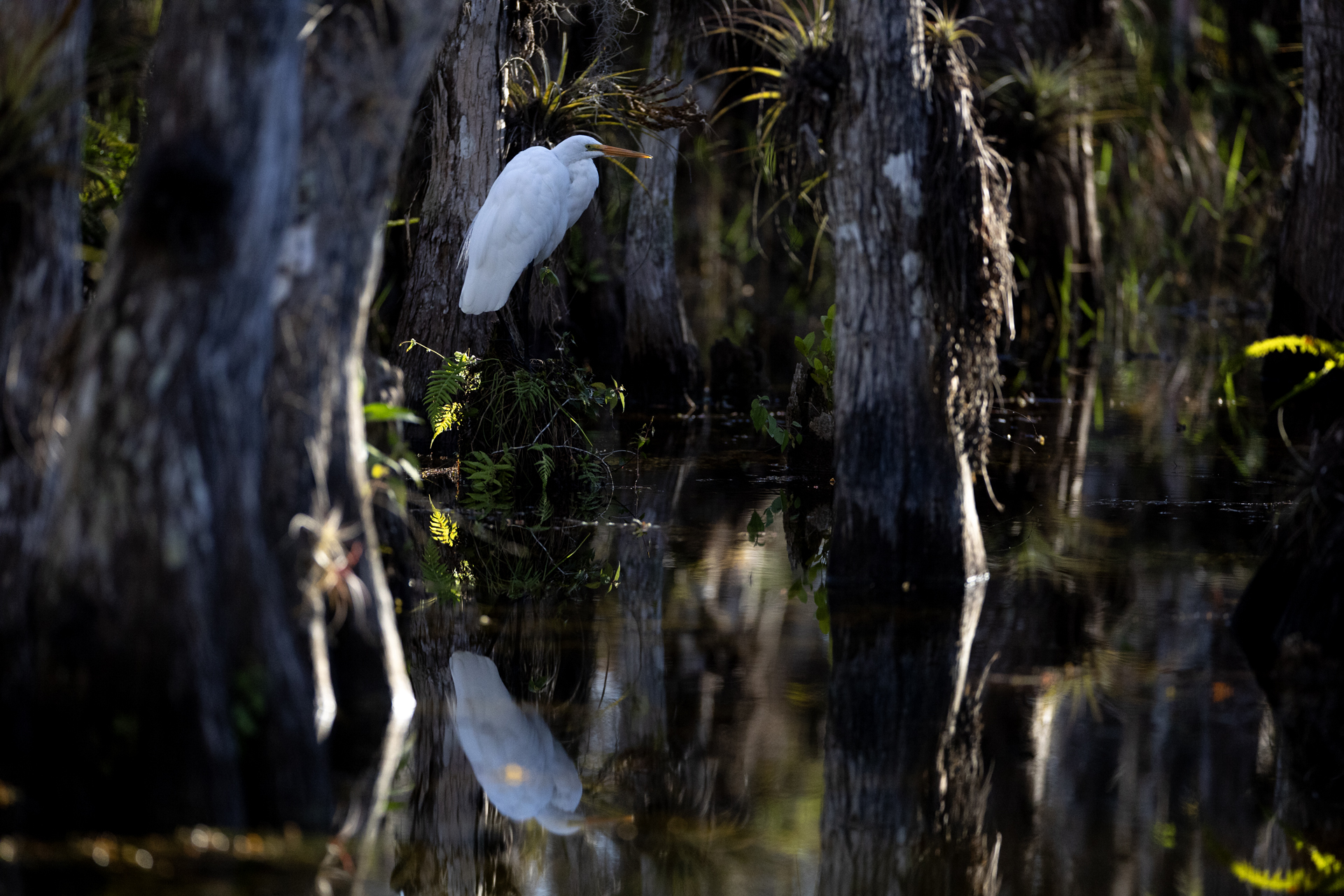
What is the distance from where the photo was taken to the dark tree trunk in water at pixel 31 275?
3.41 metres

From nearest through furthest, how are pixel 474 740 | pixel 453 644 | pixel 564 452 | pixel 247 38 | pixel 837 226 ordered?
pixel 247 38
pixel 474 740
pixel 453 644
pixel 837 226
pixel 564 452

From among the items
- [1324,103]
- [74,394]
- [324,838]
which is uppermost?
[1324,103]

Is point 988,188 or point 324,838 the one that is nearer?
point 324,838

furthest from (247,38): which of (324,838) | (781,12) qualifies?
(781,12)

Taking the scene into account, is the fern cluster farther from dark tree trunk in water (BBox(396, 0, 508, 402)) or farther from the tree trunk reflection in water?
the tree trunk reflection in water

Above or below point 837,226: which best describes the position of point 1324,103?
above

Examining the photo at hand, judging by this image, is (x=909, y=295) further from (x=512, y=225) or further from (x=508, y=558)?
(x=512, y=225)

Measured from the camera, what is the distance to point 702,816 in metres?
3.50

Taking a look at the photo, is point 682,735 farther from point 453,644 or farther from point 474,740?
point 453,644

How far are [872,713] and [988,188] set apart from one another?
2.26m

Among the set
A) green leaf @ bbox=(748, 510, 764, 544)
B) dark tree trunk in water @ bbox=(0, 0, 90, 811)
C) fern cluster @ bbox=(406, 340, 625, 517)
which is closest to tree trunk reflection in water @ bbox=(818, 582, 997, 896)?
green leaf @ bbox=(748, 510, 764, 544)

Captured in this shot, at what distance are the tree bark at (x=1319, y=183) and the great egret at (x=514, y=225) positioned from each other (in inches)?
234

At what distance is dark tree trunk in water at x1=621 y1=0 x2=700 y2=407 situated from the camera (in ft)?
33.2

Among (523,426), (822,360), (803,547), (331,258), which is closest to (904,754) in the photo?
(331,258)
